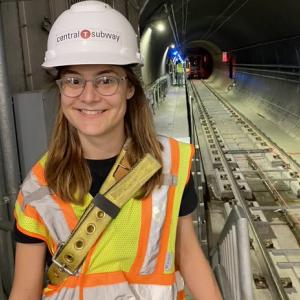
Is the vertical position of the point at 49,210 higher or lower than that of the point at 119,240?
higher

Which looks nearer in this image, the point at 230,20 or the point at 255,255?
the point at 255,255

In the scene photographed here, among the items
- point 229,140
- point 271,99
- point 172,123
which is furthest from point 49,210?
point 271,99

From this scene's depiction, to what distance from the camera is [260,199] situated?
24.7 ft

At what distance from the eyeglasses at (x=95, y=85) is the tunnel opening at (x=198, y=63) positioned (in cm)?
4369

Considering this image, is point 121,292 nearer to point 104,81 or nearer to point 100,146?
point 100,146

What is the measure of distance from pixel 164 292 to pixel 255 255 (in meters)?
3.97

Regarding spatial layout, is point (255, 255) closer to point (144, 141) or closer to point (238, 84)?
point (144, 141)

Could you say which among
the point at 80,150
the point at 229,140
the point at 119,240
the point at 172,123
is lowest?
the point at 229,140

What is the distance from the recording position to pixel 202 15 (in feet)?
73.0

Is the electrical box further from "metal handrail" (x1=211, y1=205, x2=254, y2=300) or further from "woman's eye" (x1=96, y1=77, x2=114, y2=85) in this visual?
"woman's eye" (x1=96, y1=77, x2=114, y2=85)

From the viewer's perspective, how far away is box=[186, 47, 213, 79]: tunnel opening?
45.0 meters

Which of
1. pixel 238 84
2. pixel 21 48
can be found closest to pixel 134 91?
pixel 21 48

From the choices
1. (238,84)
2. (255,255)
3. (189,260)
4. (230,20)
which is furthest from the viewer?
(238,84)

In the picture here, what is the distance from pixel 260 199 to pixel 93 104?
6.30m
